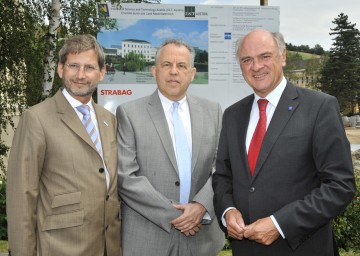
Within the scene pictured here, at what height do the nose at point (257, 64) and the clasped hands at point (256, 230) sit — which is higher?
the nose at point (257, 64)

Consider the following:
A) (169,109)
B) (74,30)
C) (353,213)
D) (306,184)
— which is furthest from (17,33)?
(306,184)

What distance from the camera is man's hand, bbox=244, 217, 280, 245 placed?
103 inches

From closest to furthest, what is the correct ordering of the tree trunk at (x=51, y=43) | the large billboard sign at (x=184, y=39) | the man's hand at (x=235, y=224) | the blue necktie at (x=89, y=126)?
the man's hand at (x=235, y=224)
the blue necktie at (x=89, y=126)
the large billboard sign at (x=184, y=39)
the tree trunk at (x=51, y=43)

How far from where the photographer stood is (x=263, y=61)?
116 inches

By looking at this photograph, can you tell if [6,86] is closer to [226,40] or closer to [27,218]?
[226,40]

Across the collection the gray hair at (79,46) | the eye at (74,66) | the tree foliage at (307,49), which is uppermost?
the tree foliage at (307,49)

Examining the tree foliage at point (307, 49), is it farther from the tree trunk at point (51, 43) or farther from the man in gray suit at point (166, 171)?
the man in gray suit at point (166, 171)

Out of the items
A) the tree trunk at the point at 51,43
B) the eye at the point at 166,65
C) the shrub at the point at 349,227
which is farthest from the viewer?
the tree trunk at the point at 51,43

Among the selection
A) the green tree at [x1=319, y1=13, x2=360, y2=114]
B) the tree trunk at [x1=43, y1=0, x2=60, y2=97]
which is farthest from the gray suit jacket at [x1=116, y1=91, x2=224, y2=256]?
the green tree at [x1=319, y1=13, x2=360, y2=114]

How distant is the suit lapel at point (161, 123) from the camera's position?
334 centimetres

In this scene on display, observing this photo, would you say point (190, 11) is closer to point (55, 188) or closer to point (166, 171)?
point (166, 171)

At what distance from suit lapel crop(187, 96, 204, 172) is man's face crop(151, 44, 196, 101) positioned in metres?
0.17

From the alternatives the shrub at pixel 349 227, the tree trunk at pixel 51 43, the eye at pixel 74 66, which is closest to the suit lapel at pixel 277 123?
the eye at pixel 74 66

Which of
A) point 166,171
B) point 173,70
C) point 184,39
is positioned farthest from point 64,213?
point 184,39
